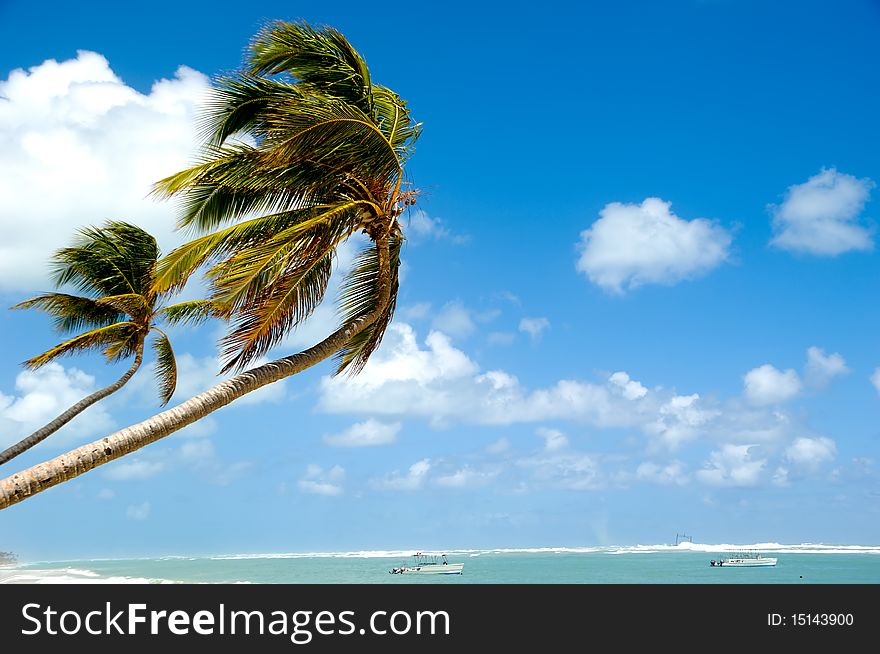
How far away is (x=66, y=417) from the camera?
12695mm

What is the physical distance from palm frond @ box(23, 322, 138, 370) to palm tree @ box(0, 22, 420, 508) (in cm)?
628

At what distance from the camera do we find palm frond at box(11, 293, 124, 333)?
47.7ft

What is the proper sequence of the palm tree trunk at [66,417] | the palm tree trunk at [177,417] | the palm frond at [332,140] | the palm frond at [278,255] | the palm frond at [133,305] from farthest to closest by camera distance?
the palm frond at [133,305]
the palm tree trunk at [66,417]
the palm frond at [332,140]
the palm frond at [278,255]
the palm tree trunk at [177,417]

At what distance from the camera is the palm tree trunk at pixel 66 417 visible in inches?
445

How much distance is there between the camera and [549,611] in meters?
7.32

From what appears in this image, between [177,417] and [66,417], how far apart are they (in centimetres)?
765

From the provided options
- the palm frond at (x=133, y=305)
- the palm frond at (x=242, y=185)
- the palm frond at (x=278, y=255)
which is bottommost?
the palm frond at (x=278, y=255)

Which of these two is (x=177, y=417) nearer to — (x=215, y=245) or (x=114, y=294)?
(x=215, y=245)

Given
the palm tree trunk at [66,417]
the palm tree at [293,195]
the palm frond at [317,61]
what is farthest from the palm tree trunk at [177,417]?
the palm tree trunk at [66,417]

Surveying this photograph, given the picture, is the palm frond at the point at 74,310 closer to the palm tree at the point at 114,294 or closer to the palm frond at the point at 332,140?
the palm tree at the point at 114,294

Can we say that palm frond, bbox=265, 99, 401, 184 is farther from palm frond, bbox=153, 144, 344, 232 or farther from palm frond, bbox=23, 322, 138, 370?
palm frond, bbox=23, 322, 138, 370

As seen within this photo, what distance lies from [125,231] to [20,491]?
424 inches

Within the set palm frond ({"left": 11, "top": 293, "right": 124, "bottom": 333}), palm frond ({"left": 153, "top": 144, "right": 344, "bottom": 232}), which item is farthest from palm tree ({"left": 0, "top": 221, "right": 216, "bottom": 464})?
palm frond ({"left": 153, "top": 144, "right": 344, "bottom": 232})

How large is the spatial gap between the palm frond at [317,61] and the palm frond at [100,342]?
700 centimetres
